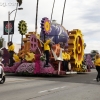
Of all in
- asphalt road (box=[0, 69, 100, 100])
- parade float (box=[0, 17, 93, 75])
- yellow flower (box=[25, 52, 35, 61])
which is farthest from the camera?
yellow flower (box=[25, 52, 35, 61])

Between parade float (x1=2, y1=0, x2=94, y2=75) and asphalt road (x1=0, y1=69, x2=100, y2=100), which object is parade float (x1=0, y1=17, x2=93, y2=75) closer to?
parade float (x1=2, y1=0, x2=94, y2=75)

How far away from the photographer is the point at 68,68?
20516 millimetres

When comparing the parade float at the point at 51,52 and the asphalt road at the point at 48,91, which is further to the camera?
the parade float at the point at 51,52

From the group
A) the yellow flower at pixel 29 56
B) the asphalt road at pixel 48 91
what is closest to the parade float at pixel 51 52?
the yellow flower at pixel 29 56

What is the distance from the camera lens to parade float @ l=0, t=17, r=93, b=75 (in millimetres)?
19062

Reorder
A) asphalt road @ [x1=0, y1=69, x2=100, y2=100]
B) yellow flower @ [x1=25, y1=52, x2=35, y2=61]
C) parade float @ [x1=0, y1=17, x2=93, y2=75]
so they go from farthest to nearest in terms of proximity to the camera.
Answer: yellow flower @ [x1=25, y1=52, x2=35, y2=61]
parade float @ [x1=0, y1=17, x2=93, y2=75]
asphalt road @ [x1=0, y1=69, x2=100, y2=100]

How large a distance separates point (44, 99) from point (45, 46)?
1003cm

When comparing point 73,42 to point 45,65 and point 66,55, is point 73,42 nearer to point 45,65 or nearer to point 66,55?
point 66,55

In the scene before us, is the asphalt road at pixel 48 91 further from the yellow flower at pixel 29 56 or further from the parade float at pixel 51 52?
the yellow flower at pixel 29 56

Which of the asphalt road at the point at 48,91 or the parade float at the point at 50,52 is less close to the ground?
the parade float at the point at 50,52

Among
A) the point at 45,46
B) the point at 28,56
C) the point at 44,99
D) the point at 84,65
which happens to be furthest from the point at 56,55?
the point at 44,99

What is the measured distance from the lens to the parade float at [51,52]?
19.1 meters

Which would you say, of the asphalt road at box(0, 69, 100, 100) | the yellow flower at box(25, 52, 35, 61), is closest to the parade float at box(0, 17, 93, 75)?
the yellow flower at box(25, 52, 35, 61)

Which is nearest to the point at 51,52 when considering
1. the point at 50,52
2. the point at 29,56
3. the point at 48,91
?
the point at 50,52
